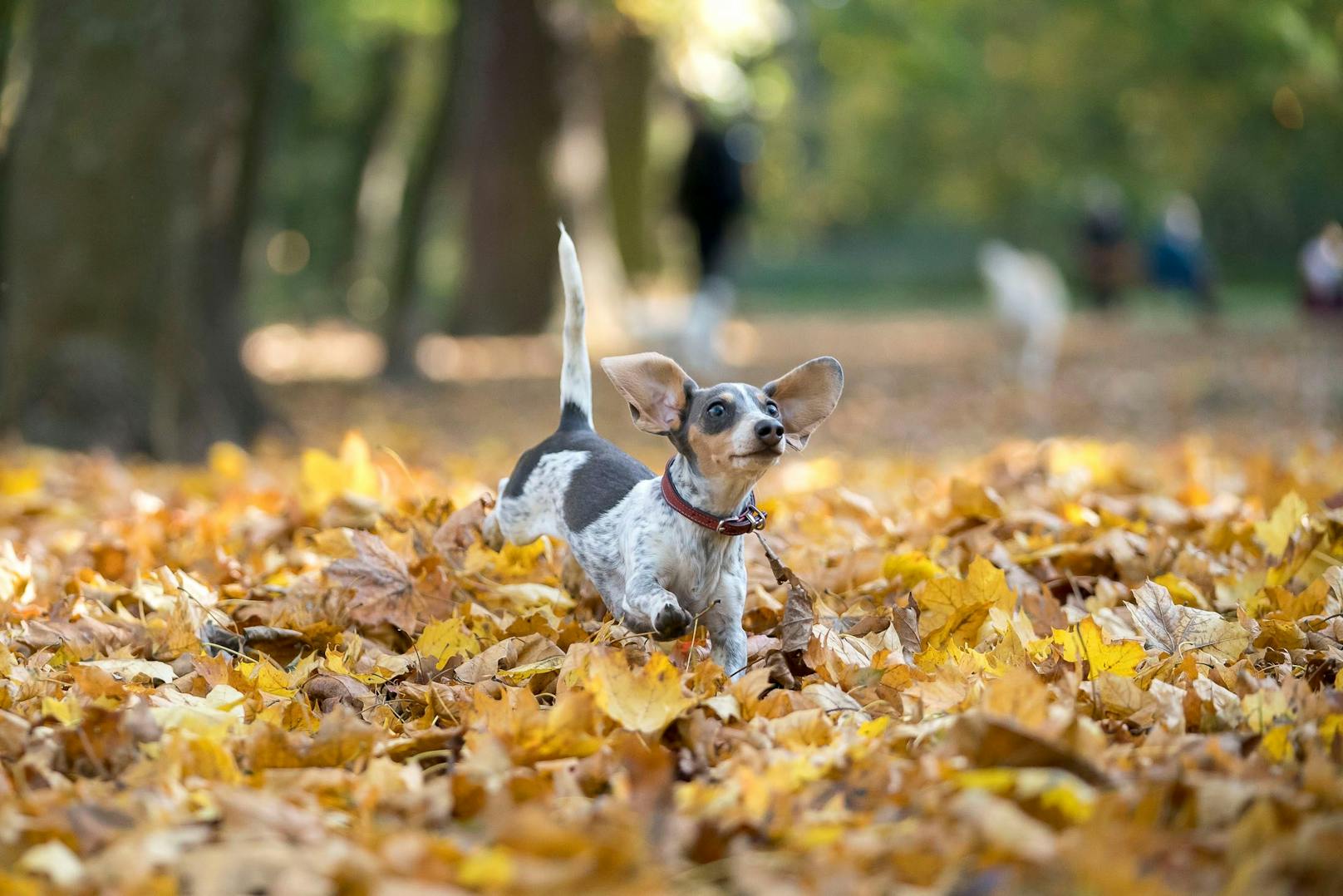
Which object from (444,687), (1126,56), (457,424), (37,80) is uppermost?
(1126,56)

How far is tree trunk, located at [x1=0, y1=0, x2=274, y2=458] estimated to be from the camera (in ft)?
24.3

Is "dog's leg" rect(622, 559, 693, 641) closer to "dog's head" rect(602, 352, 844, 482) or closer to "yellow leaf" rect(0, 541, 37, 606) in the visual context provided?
"dog's head" rect(602, 352, 844, 482)

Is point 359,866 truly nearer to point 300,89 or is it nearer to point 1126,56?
point 1126,56

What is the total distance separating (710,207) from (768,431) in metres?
12.0

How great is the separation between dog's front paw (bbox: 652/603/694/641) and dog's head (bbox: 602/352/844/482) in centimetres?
35

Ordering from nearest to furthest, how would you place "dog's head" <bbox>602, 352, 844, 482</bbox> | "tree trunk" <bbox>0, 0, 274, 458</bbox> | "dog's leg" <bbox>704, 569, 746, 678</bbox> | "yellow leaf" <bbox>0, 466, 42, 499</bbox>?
"dog's head" <bbox>602, 352, 844, 482</bbox>, "dog's leg" <bbox>704, 569, 746, 678</bbox>, "yellow leaf" <bbox>0, 466, 42, 499</bbox>, "tree trunk" <bbox>0, 0, 274, 458</bbox>

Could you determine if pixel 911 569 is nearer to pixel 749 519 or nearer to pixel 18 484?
pixel 749 519

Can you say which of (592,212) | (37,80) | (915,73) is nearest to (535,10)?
(592,212)

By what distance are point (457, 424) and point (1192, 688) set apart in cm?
952

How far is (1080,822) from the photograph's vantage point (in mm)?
1978

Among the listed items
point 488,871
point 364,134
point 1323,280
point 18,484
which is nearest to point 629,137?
point 364,134

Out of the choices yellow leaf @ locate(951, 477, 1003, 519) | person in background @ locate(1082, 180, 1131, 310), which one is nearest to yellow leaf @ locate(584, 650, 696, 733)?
yellow leaf @ locate(951, 477, 1003, 519)

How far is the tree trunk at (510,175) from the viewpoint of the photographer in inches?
719

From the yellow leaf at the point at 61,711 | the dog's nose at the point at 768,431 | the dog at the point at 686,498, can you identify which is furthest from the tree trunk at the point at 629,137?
the yellow leaf at the point at 61,711
